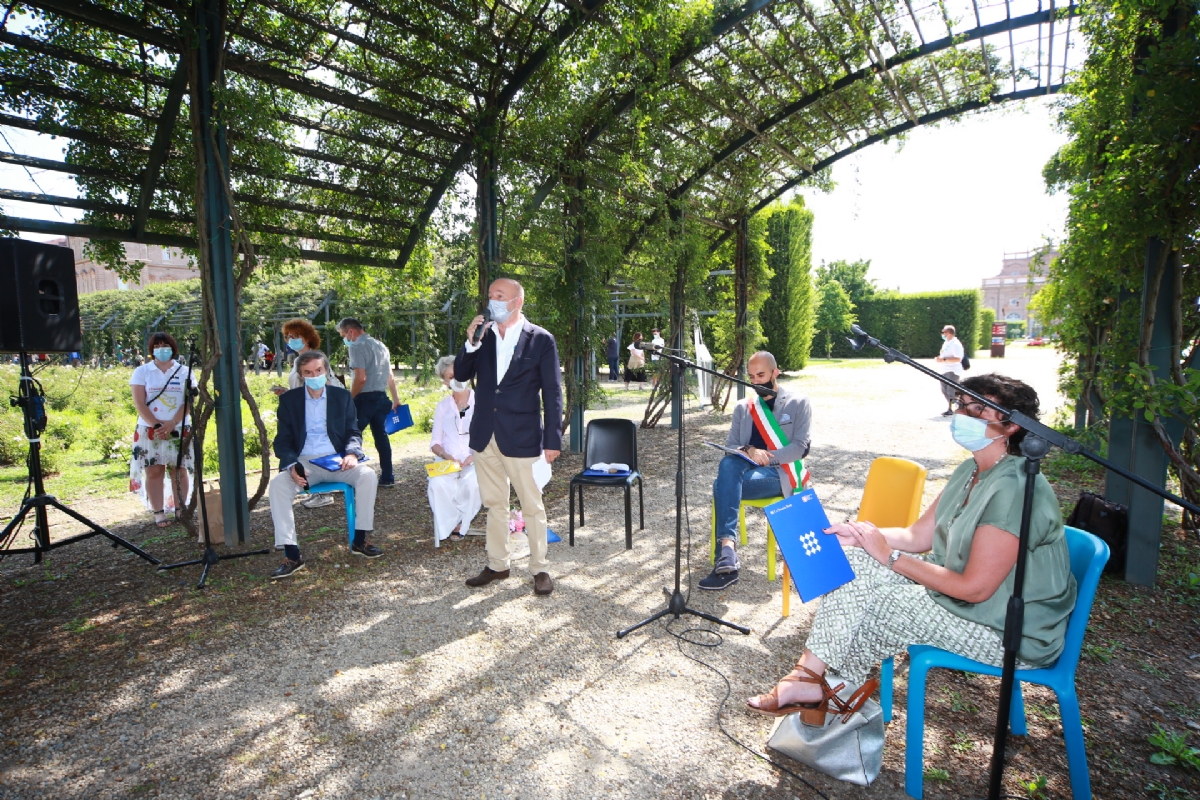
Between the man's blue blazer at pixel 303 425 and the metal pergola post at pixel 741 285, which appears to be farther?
the metal pergola post at pixel 741 285

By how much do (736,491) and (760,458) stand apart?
11.2 inches

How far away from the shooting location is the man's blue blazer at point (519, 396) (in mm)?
3730

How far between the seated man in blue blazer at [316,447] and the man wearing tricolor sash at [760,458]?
235 cm

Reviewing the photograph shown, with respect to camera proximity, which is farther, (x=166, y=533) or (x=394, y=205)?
(x=394, y=205)

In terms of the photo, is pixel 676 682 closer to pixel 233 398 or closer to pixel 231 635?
pixel 231 635

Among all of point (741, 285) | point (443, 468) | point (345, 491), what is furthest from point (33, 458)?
point (741, 285)

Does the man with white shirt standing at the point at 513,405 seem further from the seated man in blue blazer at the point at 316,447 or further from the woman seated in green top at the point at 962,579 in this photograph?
the woman seated in green top at the point at 962,579

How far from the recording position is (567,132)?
7.22 meters

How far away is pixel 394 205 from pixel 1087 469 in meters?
7.93

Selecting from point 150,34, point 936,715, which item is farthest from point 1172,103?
point 150,34

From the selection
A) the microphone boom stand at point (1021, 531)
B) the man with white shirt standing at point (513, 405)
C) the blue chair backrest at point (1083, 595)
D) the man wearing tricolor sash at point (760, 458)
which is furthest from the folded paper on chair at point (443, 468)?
the blue chair backrest at point (1083, 595)

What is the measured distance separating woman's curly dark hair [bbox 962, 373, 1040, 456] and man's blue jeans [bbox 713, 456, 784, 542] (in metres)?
1.88

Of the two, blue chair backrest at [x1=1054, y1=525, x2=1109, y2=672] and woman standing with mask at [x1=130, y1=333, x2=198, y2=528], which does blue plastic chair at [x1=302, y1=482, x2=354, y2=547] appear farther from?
blue chair backrest at [x1=1054, y1=525, x2=1109, y2=672]

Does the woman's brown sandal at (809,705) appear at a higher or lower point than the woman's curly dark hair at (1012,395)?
lower
